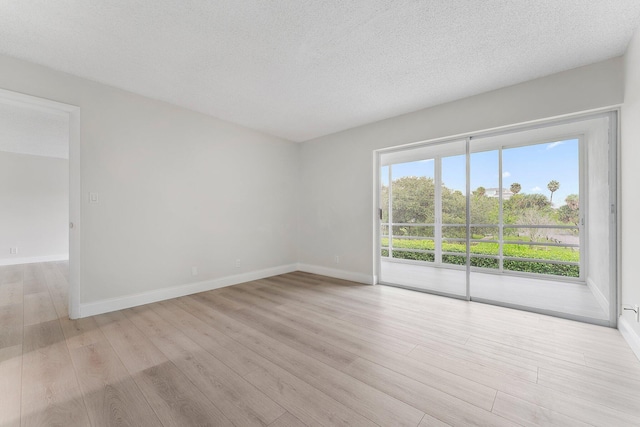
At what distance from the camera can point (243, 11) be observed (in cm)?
187

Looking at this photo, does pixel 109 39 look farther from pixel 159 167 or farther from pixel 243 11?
pixel 159 167

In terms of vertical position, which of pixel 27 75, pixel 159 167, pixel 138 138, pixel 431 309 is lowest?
pixel 431 309

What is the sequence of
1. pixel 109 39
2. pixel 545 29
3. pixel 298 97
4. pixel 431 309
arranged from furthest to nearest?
1. pixel 298 97
2. pixel 431 309
3. pixel 109 39
4. pixel 545 29

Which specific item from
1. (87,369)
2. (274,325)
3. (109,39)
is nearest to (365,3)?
(109,39)

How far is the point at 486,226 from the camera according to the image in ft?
16.5

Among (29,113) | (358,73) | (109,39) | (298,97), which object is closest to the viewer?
(109,39)

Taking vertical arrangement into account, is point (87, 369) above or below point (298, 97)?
below

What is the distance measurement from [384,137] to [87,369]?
165 inches

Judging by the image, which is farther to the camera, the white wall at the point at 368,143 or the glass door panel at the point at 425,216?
the glass door panel at the point at 425,216

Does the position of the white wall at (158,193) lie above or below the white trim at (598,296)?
above

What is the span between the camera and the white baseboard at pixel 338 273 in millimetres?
4218

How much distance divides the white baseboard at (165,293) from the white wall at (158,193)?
13mm

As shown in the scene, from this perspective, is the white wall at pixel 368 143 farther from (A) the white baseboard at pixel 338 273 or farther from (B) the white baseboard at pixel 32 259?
(B) the white baseboard at pixel 32 259

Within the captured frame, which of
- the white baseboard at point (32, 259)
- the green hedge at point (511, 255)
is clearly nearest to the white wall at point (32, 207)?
the white baseboard at point (32, 259)
